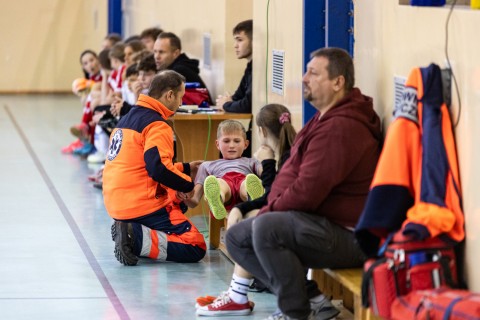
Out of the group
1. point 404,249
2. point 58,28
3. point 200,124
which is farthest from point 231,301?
point 58,28

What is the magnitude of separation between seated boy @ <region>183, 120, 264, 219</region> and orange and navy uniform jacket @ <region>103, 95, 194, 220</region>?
0.61ft

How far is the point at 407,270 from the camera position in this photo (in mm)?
4148

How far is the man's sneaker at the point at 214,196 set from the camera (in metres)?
6.06

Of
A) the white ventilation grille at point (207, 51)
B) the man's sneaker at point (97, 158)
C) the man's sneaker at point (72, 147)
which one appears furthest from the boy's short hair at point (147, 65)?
the man's sneaker at point (72, 147)

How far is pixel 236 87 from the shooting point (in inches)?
335

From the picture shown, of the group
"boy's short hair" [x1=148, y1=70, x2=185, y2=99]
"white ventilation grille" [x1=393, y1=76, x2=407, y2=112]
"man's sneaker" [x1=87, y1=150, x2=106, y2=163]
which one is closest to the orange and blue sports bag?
"white ventilation grille" [x1=393, y1=76, x2=407, y2=112]

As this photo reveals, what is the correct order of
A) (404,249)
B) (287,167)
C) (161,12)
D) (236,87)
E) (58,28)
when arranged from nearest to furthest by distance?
(404,249) → (287,167) → (236,87) → (161,12) → (58,28)

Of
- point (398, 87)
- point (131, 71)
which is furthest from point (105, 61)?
point (398, 87)

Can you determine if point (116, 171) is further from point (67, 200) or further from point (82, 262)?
point (67, 200)

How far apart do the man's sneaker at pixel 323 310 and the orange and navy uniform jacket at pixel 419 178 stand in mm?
721

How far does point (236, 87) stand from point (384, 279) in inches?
177

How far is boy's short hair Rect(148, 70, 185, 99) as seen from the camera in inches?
250

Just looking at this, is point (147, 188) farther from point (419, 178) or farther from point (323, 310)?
point (419, 178)

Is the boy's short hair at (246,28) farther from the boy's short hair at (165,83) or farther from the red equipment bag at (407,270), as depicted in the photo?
the red equipment bag at (407,270)
